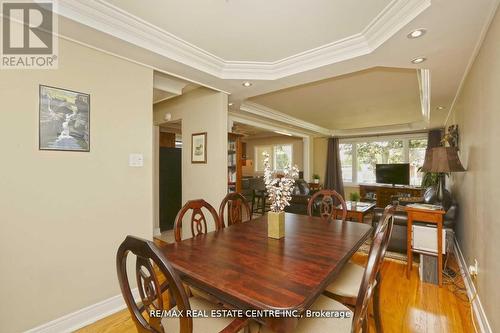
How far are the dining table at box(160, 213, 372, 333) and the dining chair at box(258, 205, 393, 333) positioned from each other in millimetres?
175

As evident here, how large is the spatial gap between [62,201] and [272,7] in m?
2.19

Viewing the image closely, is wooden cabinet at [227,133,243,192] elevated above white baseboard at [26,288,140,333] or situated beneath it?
elevated above

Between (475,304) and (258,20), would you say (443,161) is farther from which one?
(258,20)

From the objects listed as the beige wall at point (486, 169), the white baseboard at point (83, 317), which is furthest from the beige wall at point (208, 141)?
the beige wall at point (486, 169)

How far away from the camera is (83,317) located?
191 cm

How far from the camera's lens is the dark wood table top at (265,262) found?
3.30 ft

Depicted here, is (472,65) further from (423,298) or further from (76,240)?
(76,240)

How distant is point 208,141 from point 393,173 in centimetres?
566

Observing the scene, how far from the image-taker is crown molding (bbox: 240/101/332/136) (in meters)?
4.39

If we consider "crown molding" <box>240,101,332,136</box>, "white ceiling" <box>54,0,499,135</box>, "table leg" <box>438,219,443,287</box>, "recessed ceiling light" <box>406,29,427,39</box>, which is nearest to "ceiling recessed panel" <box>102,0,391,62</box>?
"white ceiling" <box>54,0,499,135</box>

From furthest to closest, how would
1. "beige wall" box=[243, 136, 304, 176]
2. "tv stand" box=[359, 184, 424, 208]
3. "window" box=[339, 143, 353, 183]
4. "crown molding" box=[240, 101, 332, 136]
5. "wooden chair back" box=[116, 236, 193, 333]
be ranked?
"beige wall" box=[243, 136, 304, 176]
"window" box=[339, 143, 353, 183]
"tv stand" box=[359, 184, 424, 208]
"crown molding" box=[240, 101, 332, 136]
"wooden chair back" box=[116, 236, 193, 333]

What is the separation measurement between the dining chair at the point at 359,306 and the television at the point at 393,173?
20.3ft

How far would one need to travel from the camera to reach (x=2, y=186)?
1594mm

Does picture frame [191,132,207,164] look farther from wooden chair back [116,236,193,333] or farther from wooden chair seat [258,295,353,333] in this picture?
wooden chair seat [258,295,353,333]
